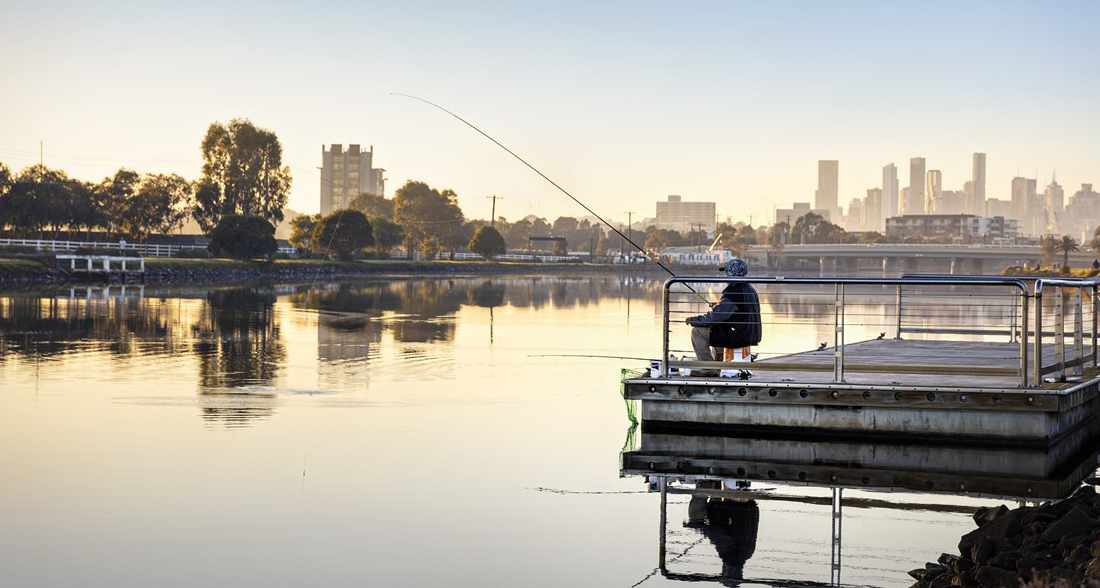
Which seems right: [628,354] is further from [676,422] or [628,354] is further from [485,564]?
[485,564]

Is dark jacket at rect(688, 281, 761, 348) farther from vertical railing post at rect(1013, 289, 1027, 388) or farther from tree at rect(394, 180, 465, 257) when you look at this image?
tree at rect(394, 180, 465, 257)

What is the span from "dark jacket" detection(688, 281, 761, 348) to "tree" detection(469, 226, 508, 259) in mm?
159433

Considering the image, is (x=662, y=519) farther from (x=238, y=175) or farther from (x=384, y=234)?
(x=384, y=234)

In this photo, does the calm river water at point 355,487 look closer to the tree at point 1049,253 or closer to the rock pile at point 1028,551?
the rock pile at point 1028,551

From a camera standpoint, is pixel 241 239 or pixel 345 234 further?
pixel 345 234

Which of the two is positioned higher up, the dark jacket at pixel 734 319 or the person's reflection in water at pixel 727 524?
the dark jacket at pixel 734 319

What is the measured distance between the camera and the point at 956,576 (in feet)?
30.0

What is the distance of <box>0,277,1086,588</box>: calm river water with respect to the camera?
10.4m

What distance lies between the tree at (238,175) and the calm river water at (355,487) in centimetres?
10774

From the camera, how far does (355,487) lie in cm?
1345

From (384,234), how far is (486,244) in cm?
2189

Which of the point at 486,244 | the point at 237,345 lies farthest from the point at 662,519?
the point at 486,244

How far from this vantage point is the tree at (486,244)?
175750mm

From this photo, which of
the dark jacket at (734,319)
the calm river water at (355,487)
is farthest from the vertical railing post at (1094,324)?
the calm river water at (355,487)
